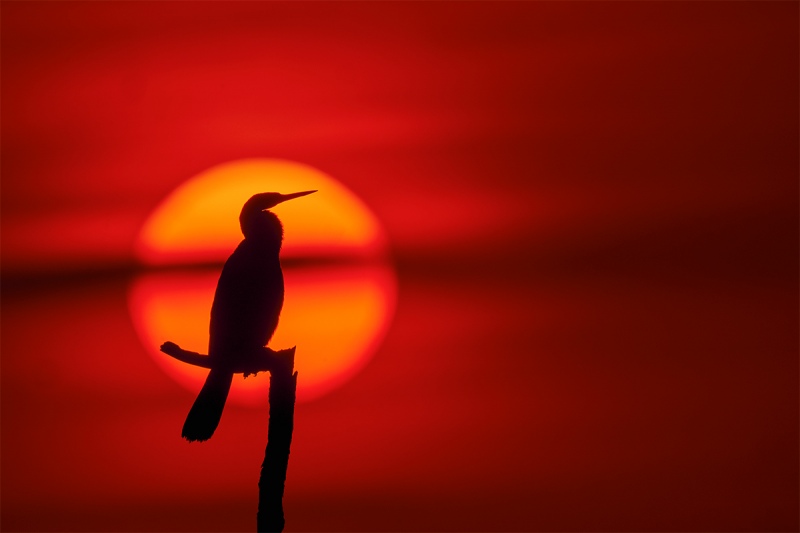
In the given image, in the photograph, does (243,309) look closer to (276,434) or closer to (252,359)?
(252,359)

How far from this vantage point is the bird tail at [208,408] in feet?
17.5

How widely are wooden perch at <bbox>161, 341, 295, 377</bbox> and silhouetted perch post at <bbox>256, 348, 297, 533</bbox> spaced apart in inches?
4.8

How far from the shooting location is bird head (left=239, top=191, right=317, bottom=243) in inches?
293

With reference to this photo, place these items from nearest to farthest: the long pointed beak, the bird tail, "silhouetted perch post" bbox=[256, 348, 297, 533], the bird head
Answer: "silhouetted perch post" bbox=[256, 348, 297, 533]
the bird tail
the bird head
the long pointed beak

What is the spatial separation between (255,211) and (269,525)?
354cm

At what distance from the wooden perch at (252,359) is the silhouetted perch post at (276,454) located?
0.40 feet

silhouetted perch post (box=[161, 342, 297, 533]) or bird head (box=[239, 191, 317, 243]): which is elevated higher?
bird head (box=[239, 191, 317, 243])

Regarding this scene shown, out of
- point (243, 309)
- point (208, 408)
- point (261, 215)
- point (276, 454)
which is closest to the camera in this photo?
point (276, 454)

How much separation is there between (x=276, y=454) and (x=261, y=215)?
3.01 meters

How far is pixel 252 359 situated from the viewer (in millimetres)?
5449

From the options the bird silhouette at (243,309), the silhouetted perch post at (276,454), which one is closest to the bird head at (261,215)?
the bird silhouette at (243,309)

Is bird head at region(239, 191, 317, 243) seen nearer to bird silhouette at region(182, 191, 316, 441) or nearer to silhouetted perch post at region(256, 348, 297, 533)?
bird silhouette at region(182, 191, 316, 441)

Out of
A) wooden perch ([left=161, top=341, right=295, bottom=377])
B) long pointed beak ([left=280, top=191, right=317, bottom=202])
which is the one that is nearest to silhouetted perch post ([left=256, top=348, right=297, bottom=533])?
wooden perch ([left=161, top=341, right=295, bottom=377])

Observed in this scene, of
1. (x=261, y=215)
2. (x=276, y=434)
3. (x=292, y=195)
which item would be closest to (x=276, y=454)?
(x=276, y=434)
